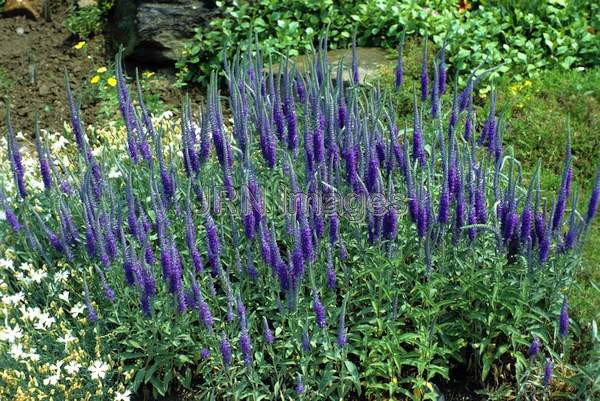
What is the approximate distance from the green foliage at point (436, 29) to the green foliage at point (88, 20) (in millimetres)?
1583

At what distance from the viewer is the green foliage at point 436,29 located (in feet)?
21.8

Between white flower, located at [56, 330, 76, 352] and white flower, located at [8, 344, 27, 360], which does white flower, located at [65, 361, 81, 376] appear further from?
white flower, located at [8, 344, 27, 360]

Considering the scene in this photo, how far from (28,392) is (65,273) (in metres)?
0.64

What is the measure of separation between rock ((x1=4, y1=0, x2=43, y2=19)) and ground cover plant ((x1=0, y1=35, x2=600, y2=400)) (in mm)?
5435

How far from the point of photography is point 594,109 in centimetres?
594

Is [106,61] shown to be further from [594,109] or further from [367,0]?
[594,109]

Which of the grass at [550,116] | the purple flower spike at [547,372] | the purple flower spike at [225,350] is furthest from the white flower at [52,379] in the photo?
the grass at [550,116]

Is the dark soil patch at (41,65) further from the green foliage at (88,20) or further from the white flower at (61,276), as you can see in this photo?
the white flower at (61,276)

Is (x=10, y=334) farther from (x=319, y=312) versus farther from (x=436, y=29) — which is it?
(x=436, y=29)

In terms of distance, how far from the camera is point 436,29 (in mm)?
6805

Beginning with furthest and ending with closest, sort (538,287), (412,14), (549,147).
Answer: (412,14)
(549,147)
(538,287)

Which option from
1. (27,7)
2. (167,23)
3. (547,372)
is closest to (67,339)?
(547,372)

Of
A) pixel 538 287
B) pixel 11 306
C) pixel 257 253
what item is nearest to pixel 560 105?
pixel 538 287

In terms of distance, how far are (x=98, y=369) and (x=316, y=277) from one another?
3.85 feet
